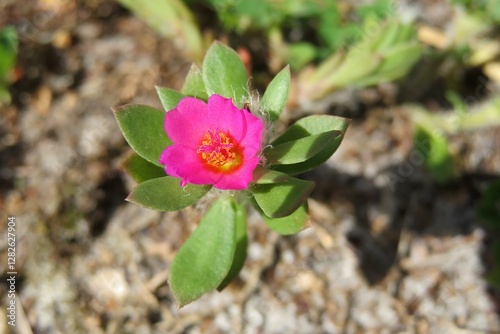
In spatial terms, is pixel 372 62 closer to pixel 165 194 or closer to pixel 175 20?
pixel 175 20

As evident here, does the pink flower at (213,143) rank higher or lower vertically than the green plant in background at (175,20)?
higher

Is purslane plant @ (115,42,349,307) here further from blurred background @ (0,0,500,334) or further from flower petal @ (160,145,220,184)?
blurred background @ (0,0,500,334)

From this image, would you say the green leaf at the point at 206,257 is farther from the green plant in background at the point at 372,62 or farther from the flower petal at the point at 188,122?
the green plant in background at the point at 372,62

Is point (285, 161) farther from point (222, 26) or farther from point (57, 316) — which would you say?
point (222, 26)

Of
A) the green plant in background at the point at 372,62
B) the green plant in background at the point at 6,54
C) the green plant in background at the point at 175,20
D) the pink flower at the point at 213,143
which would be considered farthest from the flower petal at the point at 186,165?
the green plant in background at the point at 6,54

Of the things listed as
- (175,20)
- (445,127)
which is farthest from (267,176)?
(445,127)

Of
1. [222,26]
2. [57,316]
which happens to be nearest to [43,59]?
[222,26]

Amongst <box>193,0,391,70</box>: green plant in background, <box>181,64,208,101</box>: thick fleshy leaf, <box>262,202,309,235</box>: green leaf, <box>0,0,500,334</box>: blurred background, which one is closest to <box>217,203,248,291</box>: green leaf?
<box>262,202,309,235</box>: green leaf
